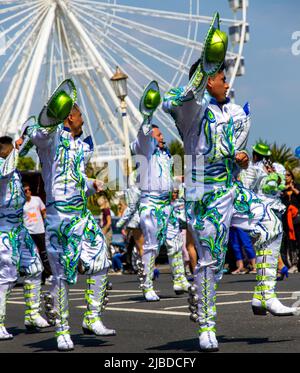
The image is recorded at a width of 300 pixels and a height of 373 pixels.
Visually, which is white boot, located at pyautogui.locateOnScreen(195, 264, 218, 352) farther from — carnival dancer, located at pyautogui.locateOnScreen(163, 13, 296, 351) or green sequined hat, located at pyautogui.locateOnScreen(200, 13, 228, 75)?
green sequined hat, located at pyautogui.locateOnScreen(200, 13, 228, 75)

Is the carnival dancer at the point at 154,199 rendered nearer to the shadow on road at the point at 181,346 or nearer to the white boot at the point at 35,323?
the white boot at the point at 35,323

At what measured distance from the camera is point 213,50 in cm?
630

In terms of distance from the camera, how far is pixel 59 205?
7.32 m

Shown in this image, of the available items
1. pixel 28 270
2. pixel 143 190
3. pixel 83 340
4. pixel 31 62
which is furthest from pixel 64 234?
pixel 31 62

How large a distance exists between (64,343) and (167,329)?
4.10ft

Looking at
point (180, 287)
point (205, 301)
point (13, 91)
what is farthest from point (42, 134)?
point (13, 91)

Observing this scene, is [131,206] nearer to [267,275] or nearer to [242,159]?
[267,275]

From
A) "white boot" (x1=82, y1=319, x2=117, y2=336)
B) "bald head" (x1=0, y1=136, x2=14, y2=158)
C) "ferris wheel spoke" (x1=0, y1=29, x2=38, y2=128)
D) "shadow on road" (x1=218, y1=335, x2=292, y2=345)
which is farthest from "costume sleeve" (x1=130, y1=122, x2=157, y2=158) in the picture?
"ferris wheel spoke" (x1=0, y1=29, x2=38, y2=128)

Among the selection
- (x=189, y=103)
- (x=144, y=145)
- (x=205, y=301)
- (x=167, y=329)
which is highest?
(x=144, y=145)

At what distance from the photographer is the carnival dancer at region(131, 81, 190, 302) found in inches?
427

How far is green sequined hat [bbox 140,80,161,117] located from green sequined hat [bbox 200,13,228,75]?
2.17m

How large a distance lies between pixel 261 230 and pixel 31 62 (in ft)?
122

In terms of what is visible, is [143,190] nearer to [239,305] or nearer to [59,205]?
[239,305]
